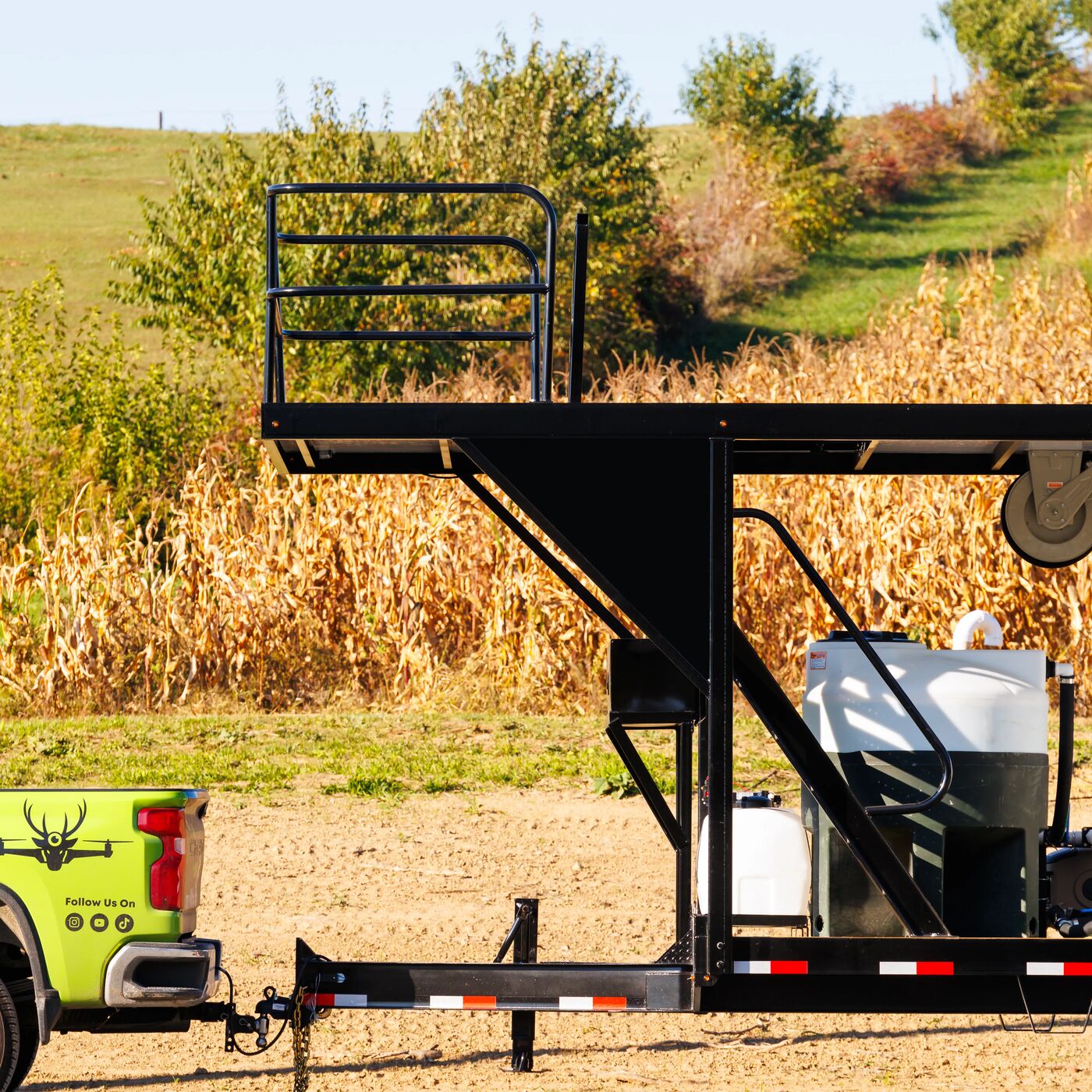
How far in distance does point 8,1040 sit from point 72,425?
15443 mm

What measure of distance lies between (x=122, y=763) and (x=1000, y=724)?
8.24 meters

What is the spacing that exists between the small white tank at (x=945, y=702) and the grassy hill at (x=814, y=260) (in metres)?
32.7

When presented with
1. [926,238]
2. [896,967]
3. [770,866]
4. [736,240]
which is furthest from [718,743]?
[926,238]

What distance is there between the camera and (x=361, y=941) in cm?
772

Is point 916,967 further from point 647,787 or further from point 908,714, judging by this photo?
point 647,787

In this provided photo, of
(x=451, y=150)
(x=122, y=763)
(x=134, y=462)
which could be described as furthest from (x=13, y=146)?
(x=122, y=763)

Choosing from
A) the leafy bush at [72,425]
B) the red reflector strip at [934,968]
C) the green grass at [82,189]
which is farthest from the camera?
the green grass at [82,189]

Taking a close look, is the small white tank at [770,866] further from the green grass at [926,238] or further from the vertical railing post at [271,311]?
the green grass at [926,238]

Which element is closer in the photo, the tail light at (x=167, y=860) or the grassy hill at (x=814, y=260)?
the tail light at (x=167, y=860)

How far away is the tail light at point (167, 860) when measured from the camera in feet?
15.7

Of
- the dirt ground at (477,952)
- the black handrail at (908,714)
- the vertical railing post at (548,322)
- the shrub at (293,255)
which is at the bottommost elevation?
the dirt ground at (477,952)

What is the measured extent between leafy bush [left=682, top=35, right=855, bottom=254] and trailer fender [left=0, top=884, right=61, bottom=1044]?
137 feet

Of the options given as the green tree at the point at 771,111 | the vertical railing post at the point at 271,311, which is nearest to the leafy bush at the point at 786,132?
the green tree at the point at 771,111

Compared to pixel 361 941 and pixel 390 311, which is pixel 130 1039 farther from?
pixel 390 311
